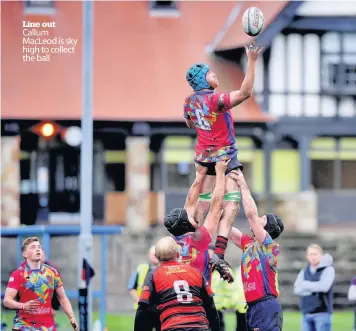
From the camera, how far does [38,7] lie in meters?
33.5

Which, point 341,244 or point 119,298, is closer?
point 119,298

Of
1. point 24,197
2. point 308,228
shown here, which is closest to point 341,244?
point 308,228

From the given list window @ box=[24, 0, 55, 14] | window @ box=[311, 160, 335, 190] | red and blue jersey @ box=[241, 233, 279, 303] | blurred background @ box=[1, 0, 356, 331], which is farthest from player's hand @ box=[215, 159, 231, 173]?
window @ box=[311, 160, 335, 190]

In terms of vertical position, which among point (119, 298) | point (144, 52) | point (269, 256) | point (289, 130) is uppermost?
point (144, 52)

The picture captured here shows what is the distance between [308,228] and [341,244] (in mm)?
2507

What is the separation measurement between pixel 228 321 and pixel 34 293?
44.5 feet

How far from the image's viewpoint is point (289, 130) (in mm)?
34594

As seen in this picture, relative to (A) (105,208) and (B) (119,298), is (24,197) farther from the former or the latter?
(B) (119,298)

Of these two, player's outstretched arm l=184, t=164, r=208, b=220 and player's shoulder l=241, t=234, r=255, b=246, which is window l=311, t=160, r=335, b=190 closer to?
player's shoulder l=241, t=234, r=255, b=246

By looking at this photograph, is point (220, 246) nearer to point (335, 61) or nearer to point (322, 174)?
point (335, 61)

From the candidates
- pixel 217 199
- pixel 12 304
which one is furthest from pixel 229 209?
pixel 12 304

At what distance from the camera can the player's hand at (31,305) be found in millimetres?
12625

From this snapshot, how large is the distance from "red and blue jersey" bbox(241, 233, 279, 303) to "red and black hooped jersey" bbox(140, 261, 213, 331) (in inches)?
60.3

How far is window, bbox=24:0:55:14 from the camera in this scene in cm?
3338
